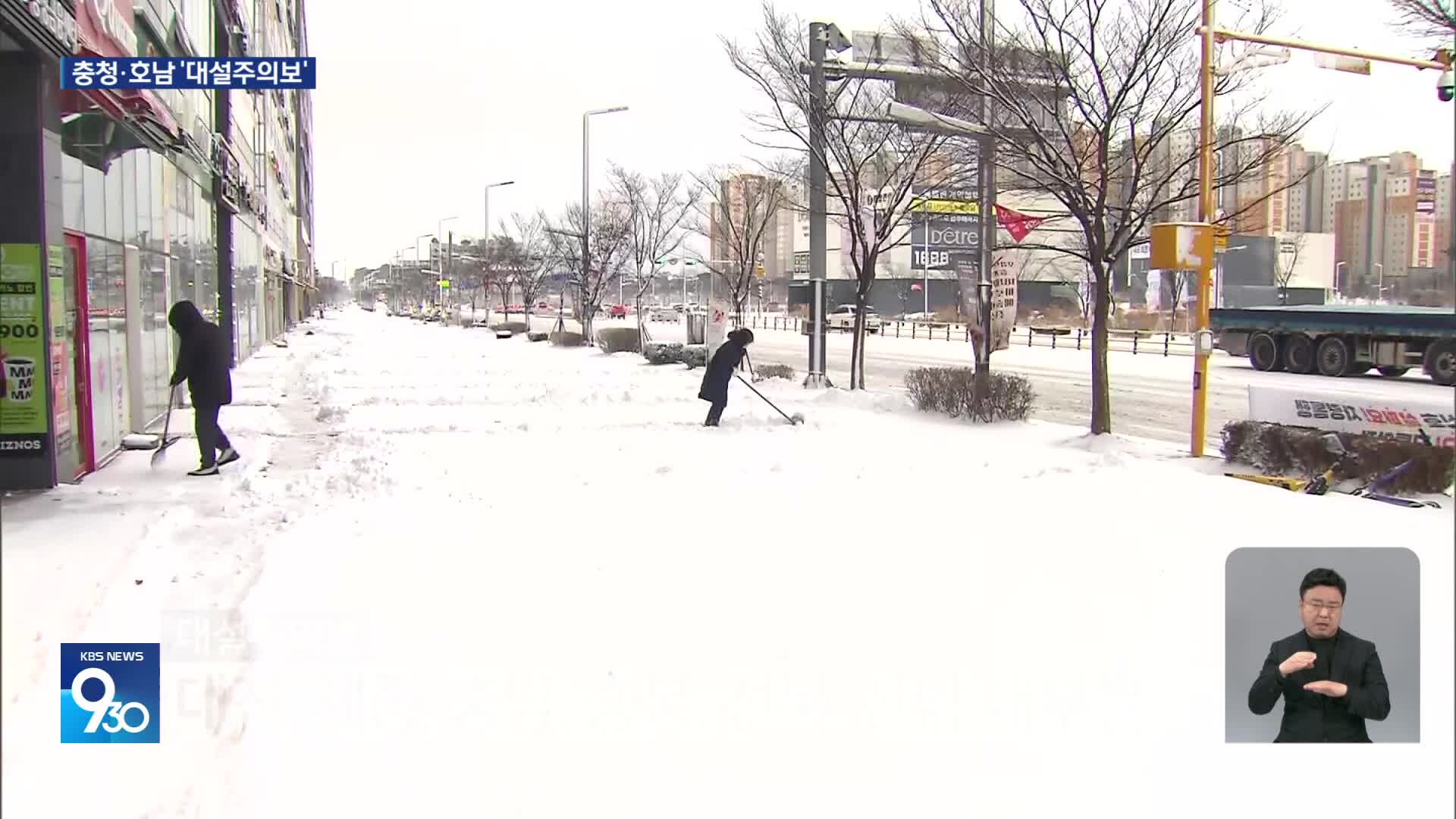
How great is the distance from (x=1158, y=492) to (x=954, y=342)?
38.3 meters

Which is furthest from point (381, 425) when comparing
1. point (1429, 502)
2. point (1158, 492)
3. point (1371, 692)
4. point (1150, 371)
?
point (1150, 371)

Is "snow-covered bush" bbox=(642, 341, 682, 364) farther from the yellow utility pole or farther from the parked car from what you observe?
the parked car

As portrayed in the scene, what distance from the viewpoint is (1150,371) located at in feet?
92.0

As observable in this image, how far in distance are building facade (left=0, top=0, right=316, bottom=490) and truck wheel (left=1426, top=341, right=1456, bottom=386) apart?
23.3 metres

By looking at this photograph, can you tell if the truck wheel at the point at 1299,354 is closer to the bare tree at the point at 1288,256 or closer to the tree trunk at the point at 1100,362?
the tree trunk at the point at 1100,362

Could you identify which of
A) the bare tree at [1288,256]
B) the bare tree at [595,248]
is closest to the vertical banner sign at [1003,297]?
the bare tree at [595,248]

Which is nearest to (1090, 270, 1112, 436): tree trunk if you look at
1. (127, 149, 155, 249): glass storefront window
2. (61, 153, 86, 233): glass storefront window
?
(61, 153, 86, 233): glass storefront window

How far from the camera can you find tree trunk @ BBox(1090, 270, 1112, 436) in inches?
523

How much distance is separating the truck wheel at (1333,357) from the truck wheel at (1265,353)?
3.84ft

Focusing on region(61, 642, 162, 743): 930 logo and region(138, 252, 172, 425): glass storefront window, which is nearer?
region(61, 642, 162, 743): 930 logo

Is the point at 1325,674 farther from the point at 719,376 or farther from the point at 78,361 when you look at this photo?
the point at 719,376

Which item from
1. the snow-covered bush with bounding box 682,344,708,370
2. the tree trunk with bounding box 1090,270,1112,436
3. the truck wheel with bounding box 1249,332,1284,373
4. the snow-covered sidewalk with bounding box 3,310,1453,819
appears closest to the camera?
the snow-covered sidewalk with bounding box 3,310,1453,819

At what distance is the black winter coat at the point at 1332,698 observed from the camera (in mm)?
2881

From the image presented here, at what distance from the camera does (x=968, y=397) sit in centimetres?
1517
